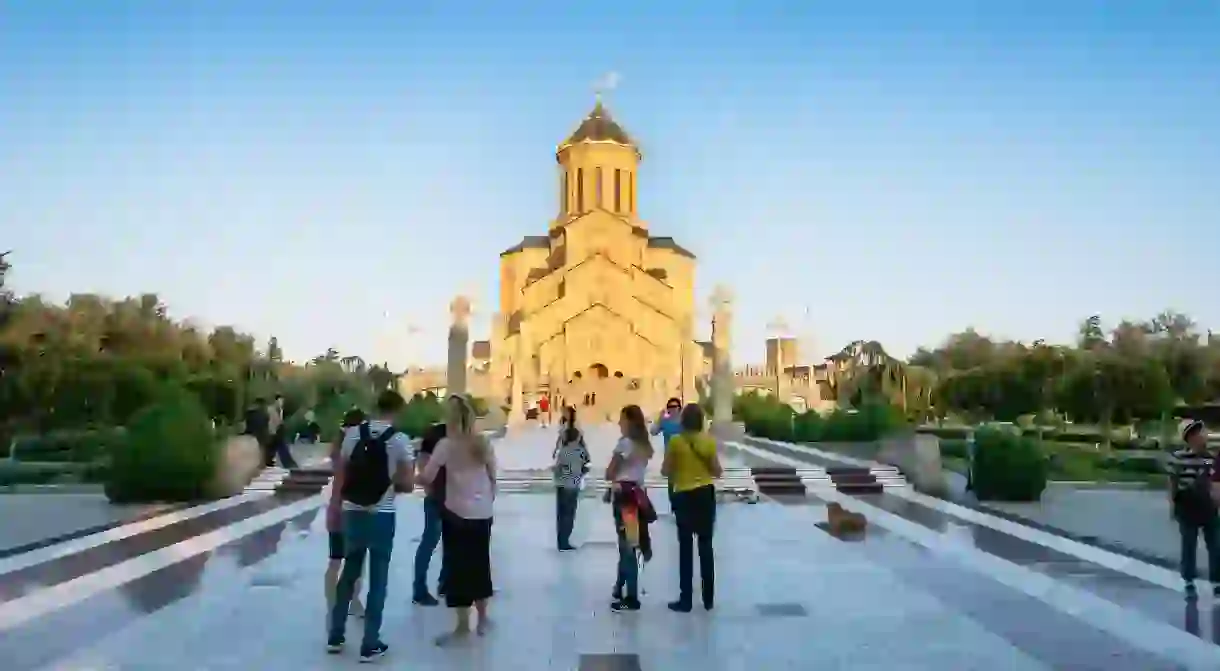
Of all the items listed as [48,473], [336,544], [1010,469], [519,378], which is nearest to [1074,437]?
[1010,469]

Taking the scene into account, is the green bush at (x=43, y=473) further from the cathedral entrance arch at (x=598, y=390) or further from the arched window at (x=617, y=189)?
the arched window at (x=617, y=189)

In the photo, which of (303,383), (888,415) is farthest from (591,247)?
(888,415)

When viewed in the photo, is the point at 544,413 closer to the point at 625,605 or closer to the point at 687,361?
the point at 687,361

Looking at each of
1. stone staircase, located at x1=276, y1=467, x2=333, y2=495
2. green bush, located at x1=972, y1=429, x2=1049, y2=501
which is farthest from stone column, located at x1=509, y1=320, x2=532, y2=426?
green bush, located at x1=972, y1=429, x2=1049, y2=501

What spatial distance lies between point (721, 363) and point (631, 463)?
32.3 m

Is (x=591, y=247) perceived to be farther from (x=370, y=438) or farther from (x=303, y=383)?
(x=370, y=438)

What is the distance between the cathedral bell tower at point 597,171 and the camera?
71.3 meters

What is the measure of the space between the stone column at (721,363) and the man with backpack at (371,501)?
30.6 metres

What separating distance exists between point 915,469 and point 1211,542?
10605 millimetres

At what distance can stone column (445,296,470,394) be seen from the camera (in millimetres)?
36312

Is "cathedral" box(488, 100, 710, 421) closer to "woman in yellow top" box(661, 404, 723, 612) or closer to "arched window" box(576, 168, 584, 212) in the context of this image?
"arched window" box(576, 168, 584, 212)

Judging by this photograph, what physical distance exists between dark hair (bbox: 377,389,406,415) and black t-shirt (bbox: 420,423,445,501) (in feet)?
1.34

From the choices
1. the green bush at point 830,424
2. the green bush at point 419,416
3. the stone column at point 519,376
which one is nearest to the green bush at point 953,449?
the green bush at point 830,424

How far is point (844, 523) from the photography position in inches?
Result: 535
